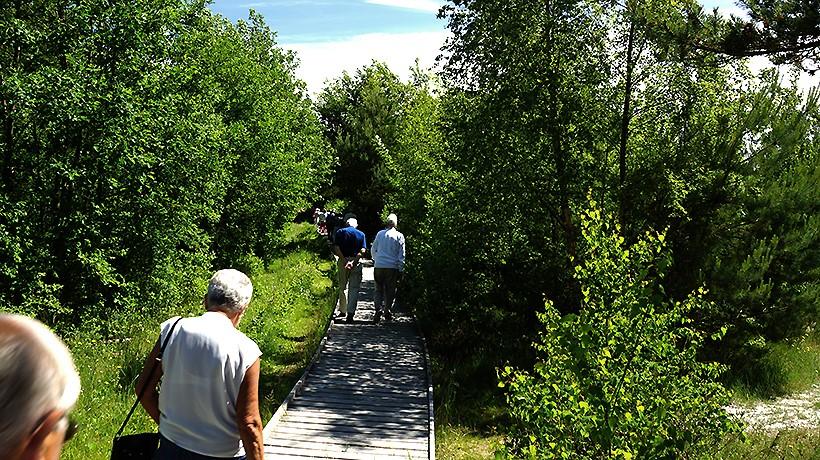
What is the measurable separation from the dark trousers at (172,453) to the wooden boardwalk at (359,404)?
3437 mm

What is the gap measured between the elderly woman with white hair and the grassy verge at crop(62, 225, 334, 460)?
366 cm

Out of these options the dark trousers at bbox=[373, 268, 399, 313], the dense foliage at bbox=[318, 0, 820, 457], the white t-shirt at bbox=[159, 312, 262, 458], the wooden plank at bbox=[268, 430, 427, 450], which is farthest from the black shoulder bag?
the dark trousers at bbox=[373, 268, 399, 313]

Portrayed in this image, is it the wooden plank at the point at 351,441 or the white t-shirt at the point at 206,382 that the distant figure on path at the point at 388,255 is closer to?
the wooden plank at the point at 351,441

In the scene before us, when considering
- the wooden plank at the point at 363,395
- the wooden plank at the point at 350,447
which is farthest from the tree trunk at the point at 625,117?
the wooden plank at the point at 350,447

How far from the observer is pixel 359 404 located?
9008mm

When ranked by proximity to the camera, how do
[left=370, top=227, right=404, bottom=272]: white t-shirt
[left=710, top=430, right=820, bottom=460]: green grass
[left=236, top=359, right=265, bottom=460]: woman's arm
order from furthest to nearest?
[left=370, top=227, right=404, bottom=272]: white t-shirt
[left=710, top=430, right=820, bottom=460]: green grass
[left=236, top=359, right=265, bottom=460]: woman's arm

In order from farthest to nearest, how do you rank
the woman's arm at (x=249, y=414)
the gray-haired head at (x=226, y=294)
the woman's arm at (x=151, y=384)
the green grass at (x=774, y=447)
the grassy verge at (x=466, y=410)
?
1. the grassy verge at (x=466, y=410)
2. the green grass at (x=774, y=447)
3. the woman's arm at (x=151, y=384)
4. the gray-haired head at (x=226, y=294)
5. the woman's arm at (x=249, y=414)

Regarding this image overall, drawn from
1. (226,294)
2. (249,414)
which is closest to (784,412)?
(249,414)

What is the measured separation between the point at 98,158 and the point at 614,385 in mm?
10647

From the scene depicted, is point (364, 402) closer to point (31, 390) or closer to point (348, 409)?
point (348, 409)

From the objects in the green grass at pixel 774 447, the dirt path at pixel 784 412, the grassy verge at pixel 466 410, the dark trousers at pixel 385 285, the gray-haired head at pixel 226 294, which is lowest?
the dirt path at pixel 784 412

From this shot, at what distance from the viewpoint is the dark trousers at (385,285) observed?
13492 millimetres

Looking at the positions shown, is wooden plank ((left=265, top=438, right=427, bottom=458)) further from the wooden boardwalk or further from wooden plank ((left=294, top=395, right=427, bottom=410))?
wooden plank ((left=294, top=395, right=427, bottom=410))

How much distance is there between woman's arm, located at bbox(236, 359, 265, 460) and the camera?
3.63 meters
